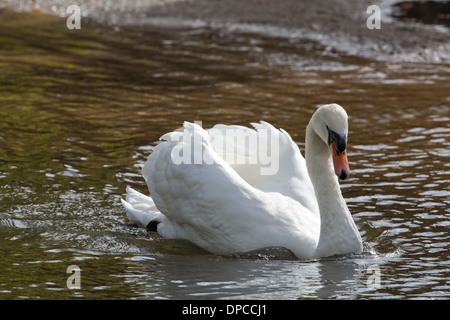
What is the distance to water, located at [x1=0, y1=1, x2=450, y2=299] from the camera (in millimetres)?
5547

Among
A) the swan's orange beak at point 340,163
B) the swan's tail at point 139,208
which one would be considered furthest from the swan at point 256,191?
the swan's tail at point 139,208

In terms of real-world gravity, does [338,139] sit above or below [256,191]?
above

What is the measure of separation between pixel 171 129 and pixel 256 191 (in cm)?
346

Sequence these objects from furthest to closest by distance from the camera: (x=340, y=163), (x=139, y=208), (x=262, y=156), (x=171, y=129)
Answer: (x=171, y=129) < (x=139, y=208) < (x=262, y=156) < (x=340, y=163)

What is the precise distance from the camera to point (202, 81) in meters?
11.4

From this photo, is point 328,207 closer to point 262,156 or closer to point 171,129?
point 262,156

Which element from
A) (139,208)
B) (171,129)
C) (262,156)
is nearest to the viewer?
(262,156)

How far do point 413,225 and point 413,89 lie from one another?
487cm

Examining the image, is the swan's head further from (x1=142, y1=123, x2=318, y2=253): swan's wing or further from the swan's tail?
the swan's tail

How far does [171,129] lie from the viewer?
30.4 ft

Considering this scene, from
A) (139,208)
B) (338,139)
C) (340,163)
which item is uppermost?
(338,139)

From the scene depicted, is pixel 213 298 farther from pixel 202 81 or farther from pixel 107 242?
pixel 202 81

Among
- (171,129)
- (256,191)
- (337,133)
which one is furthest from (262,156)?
(171,129)

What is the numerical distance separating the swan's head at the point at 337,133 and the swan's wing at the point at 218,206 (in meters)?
0.57
